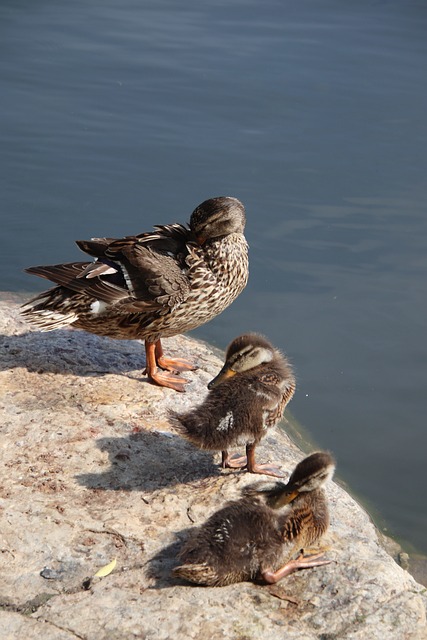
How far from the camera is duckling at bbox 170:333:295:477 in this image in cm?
450

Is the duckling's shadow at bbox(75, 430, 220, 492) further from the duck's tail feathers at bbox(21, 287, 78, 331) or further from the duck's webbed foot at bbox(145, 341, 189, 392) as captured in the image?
the duck's tail feathers at bbox(21, 287, 78, 331)

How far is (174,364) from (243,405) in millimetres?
1424

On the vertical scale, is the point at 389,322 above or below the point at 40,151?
below

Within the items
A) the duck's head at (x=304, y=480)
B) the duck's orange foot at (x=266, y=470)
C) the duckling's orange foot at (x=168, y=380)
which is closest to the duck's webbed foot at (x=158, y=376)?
the duckling's orange foot at (x=168, y=380)

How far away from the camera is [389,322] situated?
6.76 metres

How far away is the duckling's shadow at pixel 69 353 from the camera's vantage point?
5.61 metres

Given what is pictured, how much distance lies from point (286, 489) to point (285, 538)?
219 mm

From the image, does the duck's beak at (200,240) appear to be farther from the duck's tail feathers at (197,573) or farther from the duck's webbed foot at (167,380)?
the duck's tail feathers at (197,573)

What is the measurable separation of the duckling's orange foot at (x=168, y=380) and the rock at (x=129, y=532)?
0.19 feet

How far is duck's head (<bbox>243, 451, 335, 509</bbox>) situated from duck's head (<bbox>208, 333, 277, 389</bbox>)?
800 mm

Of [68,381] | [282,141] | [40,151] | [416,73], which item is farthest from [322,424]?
[416,73]

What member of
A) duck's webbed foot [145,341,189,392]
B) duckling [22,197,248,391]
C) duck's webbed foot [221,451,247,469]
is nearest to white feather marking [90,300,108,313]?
duckling [22,197,248,391]

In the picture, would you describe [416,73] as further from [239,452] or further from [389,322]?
[239,452]

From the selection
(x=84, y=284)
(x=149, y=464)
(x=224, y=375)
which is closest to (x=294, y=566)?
(x=149, y=464)
